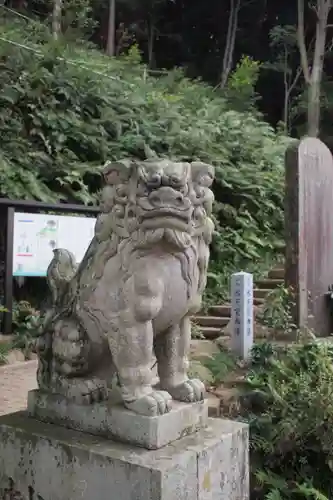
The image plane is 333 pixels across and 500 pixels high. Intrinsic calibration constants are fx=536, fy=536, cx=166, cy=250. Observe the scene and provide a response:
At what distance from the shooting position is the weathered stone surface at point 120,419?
2037mm

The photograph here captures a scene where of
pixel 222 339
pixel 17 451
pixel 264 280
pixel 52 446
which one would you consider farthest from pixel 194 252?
pixel 264 280

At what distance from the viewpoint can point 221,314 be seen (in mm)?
6676

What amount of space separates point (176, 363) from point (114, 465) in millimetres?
477

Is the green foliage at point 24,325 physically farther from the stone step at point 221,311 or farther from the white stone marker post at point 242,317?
the stone step at point 221,311

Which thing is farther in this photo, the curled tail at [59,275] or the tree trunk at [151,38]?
the tree trunk at [151,38]

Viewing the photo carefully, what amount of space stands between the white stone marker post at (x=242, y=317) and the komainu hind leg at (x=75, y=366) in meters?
2.54

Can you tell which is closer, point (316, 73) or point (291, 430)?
point (291, 430)

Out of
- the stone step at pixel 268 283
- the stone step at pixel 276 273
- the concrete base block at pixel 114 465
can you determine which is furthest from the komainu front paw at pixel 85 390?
the stone step at pixel 276 273

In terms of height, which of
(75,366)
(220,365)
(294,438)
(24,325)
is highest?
(75,366)

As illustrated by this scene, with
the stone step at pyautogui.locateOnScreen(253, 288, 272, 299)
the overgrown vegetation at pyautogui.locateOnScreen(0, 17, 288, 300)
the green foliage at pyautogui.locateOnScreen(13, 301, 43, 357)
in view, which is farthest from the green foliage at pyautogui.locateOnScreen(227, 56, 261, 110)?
the green foliage at pyautogui.locateOnScreen(13, 301, 43, 357)

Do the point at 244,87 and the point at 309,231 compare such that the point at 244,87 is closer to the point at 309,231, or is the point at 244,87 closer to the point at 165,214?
the point at 309,231

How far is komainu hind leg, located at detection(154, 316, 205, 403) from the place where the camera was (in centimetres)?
222

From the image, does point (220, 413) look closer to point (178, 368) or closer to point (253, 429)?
point (253, 429)

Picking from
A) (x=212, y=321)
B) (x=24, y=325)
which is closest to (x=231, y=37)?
(x=212, y=321)
